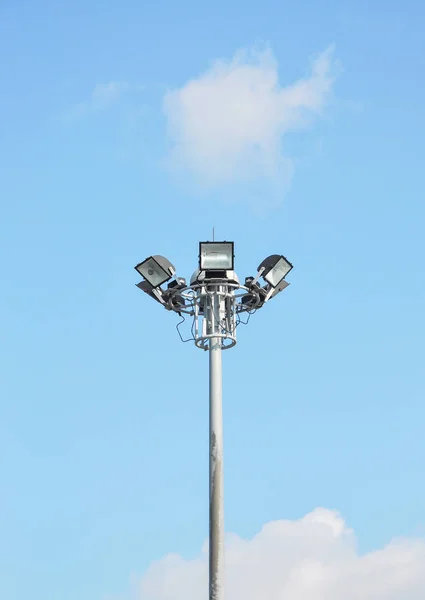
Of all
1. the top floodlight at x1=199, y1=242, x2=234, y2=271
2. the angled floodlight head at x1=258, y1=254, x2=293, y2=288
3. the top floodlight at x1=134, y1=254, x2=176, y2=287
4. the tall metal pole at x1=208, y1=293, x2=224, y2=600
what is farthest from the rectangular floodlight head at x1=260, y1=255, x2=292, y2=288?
the top floodlight at x1=134, y1=254, x2=176, y2=287

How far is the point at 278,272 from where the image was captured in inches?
936

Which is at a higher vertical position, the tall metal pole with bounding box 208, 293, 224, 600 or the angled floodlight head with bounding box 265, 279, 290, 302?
the angled floodlight head with bounding box 265, 279, 290, 302

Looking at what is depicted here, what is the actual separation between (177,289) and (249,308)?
5.64ft

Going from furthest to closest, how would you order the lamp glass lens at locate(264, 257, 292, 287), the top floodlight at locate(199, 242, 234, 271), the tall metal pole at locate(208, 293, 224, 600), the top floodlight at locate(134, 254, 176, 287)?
the lamp glass lens at locate(264, 257, 292, 287) < the top floodlight at locate(134, 254, 176, 287) < the top floodlight at locate(199, 242, 234, 271) < the tall metal pole at locate(208, 293, 224, 600)

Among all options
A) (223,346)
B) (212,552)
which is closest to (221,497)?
(212,552)

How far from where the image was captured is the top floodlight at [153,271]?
23.3 meters

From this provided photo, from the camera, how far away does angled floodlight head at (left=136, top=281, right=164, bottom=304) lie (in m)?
23.5

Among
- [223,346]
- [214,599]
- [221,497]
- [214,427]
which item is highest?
[223,346]

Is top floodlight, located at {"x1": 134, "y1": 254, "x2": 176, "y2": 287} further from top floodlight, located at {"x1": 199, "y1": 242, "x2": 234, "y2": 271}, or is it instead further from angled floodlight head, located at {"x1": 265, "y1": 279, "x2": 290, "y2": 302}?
angled floodlight head, located at {"x1": 265, "y1": 279, "x2": 290, "y2": 302}

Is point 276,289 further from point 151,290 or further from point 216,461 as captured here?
point 216,461

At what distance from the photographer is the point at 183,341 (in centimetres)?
2344

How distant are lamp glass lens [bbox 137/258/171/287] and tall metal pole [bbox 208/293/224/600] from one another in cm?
119

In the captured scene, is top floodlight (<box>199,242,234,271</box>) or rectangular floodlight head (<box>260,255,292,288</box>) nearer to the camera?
top floodlight (<box>199,242,234,271</box>)

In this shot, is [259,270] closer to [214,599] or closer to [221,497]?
[221,497]
